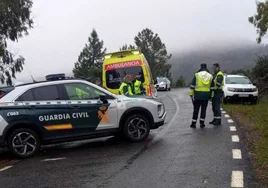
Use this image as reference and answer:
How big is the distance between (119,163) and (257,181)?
260 cm

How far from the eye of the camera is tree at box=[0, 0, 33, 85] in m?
28.4

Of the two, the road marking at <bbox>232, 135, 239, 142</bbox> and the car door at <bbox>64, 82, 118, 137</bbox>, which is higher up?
the car door at <bbox>64, 82, 118, 137</bbox>

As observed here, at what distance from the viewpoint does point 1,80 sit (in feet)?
104

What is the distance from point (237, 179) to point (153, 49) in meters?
74.1

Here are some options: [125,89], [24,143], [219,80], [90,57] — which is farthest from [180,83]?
[24,143]

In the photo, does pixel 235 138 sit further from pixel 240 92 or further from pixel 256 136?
pixel 240 92

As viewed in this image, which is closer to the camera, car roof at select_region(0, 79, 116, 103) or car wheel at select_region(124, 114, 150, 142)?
car roof at select_region(0, 79, 116, 103)

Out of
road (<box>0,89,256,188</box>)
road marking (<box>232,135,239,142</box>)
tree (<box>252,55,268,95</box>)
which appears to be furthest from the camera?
tree (<box>252,55,268,95</box>)

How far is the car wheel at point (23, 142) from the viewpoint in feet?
27.6

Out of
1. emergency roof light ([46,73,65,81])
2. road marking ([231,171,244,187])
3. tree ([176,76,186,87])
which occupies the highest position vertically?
emergency roof light ([46,73,65,81])

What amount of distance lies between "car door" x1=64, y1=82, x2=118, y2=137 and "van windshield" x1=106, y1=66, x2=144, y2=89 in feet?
19.6

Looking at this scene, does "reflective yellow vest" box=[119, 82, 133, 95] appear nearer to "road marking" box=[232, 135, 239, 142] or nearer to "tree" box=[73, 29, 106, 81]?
"road marking" box=[232, 135, 239, 142]

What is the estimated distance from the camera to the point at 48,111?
865 centimetres

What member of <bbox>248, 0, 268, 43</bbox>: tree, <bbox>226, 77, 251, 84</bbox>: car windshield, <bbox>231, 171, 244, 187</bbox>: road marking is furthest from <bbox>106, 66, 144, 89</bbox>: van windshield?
<bbox>248, 0, 268, 43</bbox>: tree
